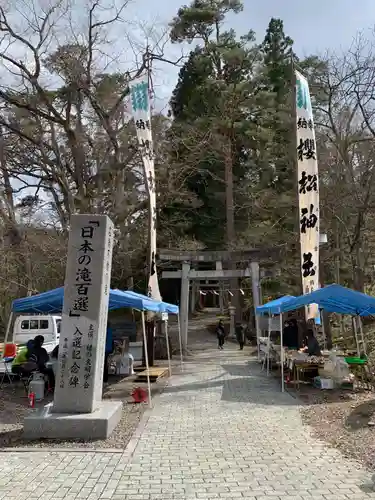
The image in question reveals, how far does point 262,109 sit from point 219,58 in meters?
4.08

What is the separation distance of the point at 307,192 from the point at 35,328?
941cm

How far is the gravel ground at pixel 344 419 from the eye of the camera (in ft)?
20.6

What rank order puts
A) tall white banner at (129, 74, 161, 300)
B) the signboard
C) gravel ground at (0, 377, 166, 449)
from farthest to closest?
1. tall white banner at (129, 74, 161, 300)
2. the signboard
3. gravel ground at (0, 377, 166, 449)

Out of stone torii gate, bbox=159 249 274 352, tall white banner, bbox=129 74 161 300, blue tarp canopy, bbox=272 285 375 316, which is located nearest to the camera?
blue tarp canopy, bbox=272 285 375 316

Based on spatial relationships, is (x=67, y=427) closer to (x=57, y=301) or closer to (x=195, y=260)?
(x=57, y=301)

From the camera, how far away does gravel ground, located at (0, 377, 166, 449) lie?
6688 mm

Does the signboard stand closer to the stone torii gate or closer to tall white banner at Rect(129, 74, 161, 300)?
tall white banner at Rect(129, 74, 161, 300)

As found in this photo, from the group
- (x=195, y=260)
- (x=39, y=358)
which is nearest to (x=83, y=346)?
(x=39, y=358)

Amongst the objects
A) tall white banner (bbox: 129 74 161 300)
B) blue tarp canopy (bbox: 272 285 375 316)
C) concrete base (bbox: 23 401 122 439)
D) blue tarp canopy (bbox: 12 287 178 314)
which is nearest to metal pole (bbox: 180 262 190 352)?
tall white banner (bbox: 129 74 161 300)

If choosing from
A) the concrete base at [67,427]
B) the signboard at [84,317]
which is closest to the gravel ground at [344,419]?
the concrete base at [67,427]

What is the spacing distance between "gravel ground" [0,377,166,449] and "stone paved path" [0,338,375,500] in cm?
33

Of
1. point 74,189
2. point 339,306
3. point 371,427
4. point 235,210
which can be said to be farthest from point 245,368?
point 235,210

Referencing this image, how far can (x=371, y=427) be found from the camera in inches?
288

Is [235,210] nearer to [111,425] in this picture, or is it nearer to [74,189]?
[74,189]
